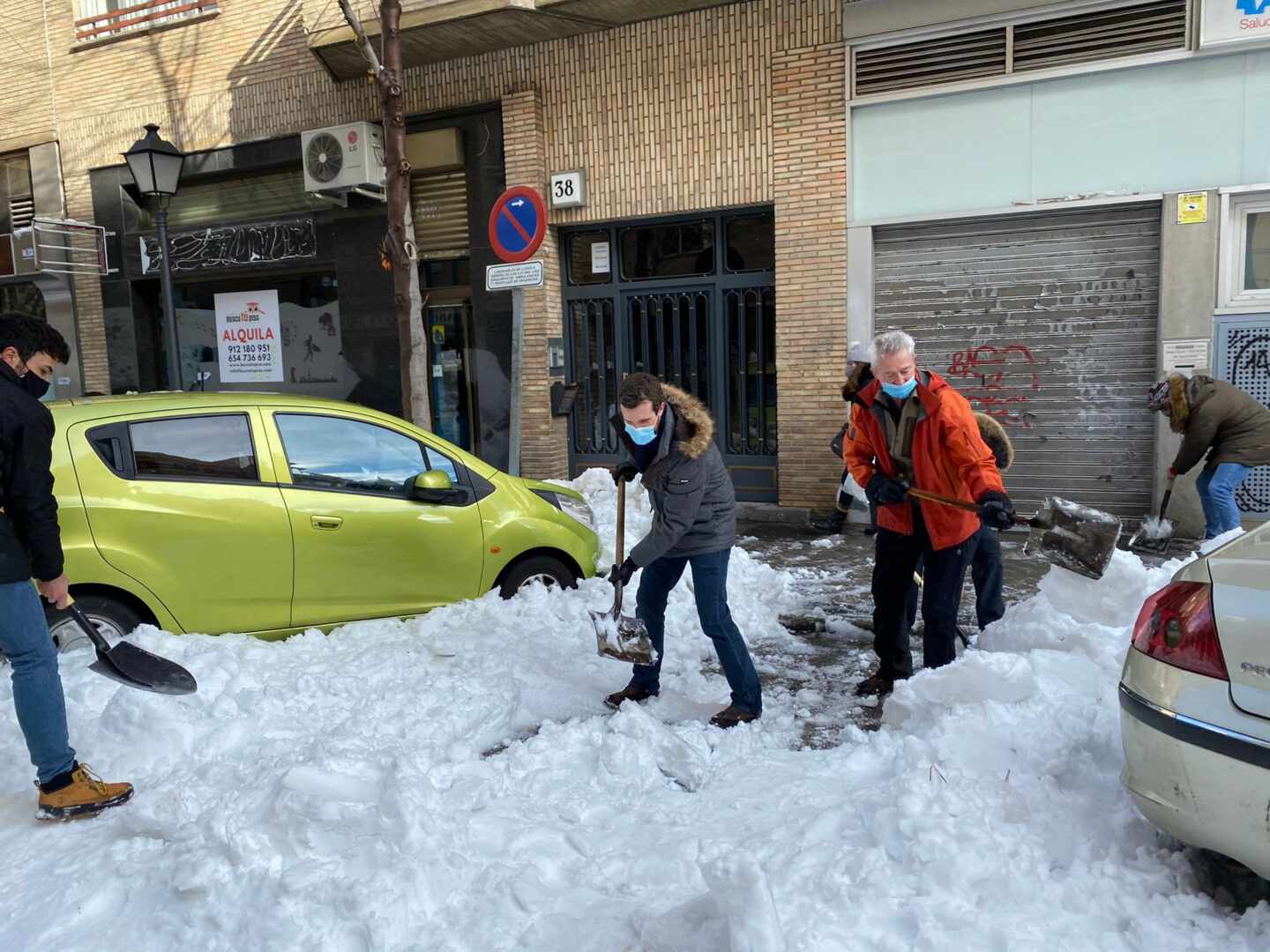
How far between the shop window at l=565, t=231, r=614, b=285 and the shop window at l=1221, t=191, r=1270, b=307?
6.28 metres

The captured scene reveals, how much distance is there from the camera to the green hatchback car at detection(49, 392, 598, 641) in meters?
4.83

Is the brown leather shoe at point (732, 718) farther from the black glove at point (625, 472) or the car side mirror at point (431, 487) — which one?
the car side mirror at point (431, 487)

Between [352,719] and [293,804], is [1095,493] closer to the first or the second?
[352,719]

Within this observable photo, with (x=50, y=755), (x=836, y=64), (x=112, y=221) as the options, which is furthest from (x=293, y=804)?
(x=112, y=221)

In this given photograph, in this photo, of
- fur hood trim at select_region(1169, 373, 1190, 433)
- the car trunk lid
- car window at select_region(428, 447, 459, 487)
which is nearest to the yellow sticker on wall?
fur hood trim at select_region(1169, 373, 1190, 433)

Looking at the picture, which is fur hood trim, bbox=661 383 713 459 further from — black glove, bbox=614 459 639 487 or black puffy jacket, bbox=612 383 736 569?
black glove, bbox=614 459 639 487

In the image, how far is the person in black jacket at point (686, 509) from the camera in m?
4.30

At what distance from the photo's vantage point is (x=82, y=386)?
1502 cm

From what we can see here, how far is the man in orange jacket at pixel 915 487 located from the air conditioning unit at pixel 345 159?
29.0 feet

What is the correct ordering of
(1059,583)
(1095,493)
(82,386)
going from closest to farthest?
1. (1059,583)
2. (1095,493)
3. (82,386)

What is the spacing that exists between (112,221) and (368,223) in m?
4.77

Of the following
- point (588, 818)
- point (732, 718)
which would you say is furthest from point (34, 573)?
point (732, 718)

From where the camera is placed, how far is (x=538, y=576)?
6.18 metres

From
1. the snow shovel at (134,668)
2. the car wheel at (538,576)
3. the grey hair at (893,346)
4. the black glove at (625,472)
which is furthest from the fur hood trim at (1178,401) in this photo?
the snow shovel at (134,668)
